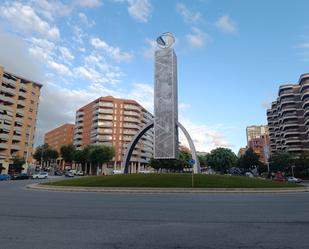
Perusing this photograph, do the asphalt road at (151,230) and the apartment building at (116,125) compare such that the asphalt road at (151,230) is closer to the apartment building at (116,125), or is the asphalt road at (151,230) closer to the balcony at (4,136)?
the balcony at (4,136)

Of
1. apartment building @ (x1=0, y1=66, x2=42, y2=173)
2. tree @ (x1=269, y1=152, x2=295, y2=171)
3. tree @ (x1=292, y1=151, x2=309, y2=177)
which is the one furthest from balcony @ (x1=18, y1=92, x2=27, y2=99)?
tree @ (x1=292, y1=151, x2=309, y2=177)

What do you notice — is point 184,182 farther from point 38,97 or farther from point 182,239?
point 38,97

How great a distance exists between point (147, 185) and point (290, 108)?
99920 mm

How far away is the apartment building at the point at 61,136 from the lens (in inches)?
6654

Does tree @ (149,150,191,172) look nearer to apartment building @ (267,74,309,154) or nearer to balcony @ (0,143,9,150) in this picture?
apartment building @ (267,74,309,154)

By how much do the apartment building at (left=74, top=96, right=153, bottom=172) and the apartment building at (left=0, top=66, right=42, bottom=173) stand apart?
3390cm

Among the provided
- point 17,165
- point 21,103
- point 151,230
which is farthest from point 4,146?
point 151,230

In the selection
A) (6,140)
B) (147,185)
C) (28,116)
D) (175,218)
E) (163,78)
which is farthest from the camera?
(28,116)

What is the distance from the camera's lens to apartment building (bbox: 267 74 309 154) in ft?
350

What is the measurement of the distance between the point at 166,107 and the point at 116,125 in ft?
216


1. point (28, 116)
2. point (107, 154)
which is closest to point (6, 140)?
point (28, 116)

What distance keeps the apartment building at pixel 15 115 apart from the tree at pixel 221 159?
6125 centimetres

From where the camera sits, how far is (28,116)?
9256cm

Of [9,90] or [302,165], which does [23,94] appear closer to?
[9,90]
